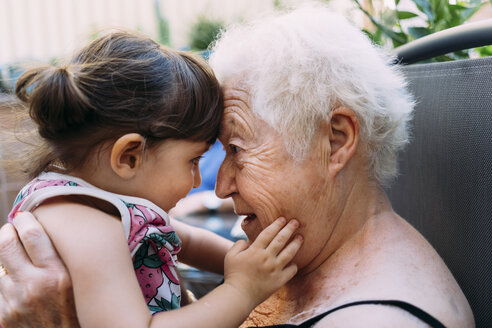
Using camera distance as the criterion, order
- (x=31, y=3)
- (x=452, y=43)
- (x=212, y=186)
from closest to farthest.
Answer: (x=452, y=43)
(x=212, y=186)
(x=31, y=3)

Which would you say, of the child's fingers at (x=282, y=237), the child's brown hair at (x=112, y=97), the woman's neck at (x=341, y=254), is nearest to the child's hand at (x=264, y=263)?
the child's fingers at (x=282, y=237)

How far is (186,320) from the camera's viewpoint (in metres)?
1.22

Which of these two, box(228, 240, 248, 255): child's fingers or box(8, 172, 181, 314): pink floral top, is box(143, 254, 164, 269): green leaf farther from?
box(228, 240, 248, 255): child's fingers

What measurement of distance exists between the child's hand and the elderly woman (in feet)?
0.21

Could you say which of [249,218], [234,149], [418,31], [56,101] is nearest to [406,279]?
[249,218]

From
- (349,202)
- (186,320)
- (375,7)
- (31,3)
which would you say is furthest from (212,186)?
(31,3)

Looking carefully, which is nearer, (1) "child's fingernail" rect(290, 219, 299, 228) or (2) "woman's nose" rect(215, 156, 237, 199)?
(1) "child's fingernail" rect(290, 219, 299, 228)

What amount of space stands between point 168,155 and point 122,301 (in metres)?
0.46

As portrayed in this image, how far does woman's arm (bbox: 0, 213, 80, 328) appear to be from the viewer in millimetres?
1304

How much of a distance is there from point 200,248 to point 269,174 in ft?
1.94

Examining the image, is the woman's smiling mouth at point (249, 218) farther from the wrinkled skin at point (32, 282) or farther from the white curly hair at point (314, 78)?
the wrinkled skin at point (32, 282)

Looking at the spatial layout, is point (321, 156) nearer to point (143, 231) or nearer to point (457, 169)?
point (457, 169)

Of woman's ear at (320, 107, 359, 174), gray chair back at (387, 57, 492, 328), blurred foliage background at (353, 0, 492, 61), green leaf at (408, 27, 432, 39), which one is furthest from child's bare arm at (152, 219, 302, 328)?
green leaf at (408, 27, 432, 39)

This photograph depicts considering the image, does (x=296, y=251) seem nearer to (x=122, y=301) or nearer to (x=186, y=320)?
(x=186, y=320)
